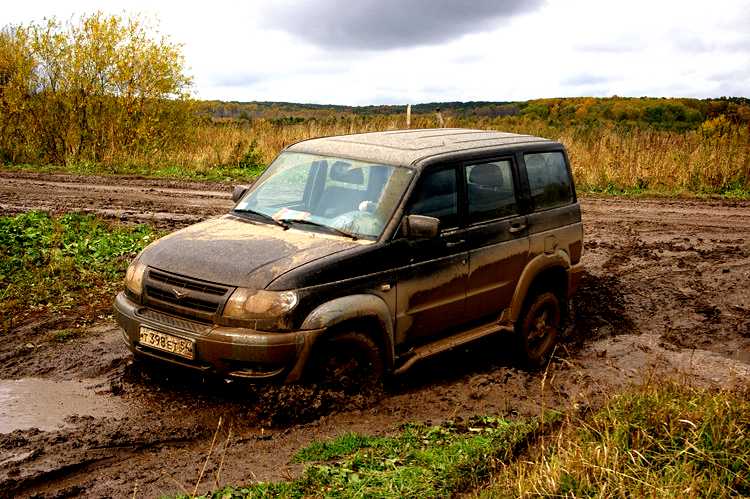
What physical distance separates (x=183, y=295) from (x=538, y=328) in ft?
11.5

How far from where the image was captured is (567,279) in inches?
291

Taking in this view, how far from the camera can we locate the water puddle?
532 cm

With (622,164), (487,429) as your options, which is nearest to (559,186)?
(487,429)

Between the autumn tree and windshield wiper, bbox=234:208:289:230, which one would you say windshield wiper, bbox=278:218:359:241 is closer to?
windshield wiper, bbox=234:208:289:230

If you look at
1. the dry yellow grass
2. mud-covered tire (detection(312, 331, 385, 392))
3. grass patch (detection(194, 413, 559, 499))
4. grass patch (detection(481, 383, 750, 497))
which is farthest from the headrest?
the dry yellow grass

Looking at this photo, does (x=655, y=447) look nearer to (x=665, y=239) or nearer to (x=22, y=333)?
(x=22, y=333)

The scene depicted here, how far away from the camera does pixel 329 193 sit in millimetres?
6121

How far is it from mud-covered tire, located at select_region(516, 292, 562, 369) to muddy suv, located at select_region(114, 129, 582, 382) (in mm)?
15

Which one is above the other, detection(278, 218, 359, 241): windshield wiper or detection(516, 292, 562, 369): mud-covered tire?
detection(278, 218, 359, 241): windshield wiper

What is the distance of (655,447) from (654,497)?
0.70 meters

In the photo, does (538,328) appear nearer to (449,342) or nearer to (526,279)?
(526,279)

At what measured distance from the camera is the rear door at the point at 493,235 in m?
6.33

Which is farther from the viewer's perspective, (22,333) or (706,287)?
(706,287)

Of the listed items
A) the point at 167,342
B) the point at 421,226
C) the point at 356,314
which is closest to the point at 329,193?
the point at 421,226
